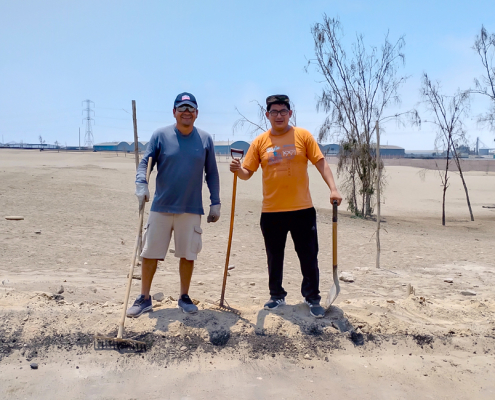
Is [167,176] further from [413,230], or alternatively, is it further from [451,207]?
[451,207]

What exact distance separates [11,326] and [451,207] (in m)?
21.7

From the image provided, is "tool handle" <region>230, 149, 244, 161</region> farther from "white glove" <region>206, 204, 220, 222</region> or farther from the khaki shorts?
the khaki shorts

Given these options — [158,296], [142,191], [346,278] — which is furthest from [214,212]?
[346,278]

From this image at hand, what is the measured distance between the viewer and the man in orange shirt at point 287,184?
13.0 ft

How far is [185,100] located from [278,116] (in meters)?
0.85

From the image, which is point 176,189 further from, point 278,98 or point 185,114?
point 278,98

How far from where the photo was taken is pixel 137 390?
3.09m

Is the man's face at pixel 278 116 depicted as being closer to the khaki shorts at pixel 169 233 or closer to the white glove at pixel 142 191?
the khaki shorts at pixel 169 233

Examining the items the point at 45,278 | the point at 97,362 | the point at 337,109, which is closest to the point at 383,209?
the point at 337,109

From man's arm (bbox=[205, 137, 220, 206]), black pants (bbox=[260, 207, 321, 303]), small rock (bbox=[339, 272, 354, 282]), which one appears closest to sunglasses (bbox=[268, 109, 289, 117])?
man's arm (bbox=[205, 137, 220, 206])

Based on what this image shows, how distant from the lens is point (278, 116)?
13.2 ft

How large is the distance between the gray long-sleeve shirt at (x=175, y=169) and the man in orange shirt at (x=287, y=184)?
1.21ft

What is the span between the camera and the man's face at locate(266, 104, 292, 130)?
400 centimetres

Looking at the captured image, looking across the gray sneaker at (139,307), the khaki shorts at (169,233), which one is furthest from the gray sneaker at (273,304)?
the gray sneaker at (139,307)
